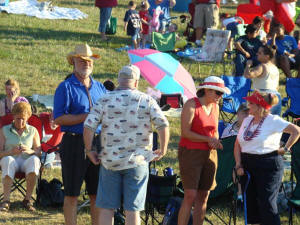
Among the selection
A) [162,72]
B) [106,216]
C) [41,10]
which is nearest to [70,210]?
[106,216]

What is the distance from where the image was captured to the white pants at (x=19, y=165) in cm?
749

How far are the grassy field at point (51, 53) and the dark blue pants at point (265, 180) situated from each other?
107 inches

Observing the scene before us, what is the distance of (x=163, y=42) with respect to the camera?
1589cm

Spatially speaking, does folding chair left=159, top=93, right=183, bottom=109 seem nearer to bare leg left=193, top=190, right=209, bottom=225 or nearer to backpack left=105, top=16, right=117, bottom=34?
bare leg left=193, top=190, right=209, bottom=225

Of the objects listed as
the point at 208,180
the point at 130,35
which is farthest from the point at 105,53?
the point at 208,180

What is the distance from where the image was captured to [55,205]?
7.66 meters

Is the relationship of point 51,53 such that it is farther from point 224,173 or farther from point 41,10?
point 224,173

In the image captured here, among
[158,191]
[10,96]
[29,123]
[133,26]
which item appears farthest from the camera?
[133,26]

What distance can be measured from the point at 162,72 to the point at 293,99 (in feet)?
8.68

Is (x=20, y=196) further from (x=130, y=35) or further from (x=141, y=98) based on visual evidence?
(x=130, y=35)

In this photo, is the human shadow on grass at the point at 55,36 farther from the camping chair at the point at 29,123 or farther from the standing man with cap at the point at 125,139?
the standing man with cap at the point at 125,139

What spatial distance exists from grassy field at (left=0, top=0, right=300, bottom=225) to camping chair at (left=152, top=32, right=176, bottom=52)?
72cm

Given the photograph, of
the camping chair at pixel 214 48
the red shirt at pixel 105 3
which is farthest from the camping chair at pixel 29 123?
the red shirt at pixel 105 3

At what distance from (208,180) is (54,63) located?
28.4 ft
